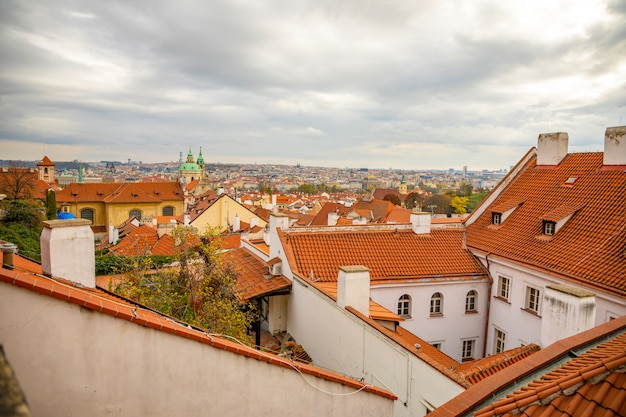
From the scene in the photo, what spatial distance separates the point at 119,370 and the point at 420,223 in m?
15.5

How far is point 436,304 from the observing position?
17.3 meters

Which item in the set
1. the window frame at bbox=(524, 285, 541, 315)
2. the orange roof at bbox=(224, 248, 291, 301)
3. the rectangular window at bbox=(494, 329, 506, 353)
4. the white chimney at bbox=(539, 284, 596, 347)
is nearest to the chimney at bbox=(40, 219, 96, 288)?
the orange roof at bbox=(224, 248, 291, 301)

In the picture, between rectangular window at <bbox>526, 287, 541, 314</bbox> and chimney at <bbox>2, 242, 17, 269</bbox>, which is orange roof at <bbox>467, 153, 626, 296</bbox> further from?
chimney at <bbox>2, 242, 17, 269</bbox>

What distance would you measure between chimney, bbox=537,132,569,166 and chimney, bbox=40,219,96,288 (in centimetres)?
2033

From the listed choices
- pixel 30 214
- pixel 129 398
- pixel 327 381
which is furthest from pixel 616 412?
pixel 30 214

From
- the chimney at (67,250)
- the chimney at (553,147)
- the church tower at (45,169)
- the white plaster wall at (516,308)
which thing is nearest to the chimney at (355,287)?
the chimney at (67,250)

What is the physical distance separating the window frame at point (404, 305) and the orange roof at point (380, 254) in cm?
85

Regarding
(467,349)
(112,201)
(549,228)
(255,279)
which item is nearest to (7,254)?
(255,279)

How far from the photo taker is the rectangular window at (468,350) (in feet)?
58.6

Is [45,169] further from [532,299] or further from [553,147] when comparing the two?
[532,299]

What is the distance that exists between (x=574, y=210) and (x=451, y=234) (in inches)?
204

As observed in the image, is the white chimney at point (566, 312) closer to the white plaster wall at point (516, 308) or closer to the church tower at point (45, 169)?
the white plaster wall at point (516, 308)

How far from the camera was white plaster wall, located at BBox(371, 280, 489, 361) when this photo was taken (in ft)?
54.4

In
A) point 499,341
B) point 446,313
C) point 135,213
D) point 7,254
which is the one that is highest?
point 7,254
